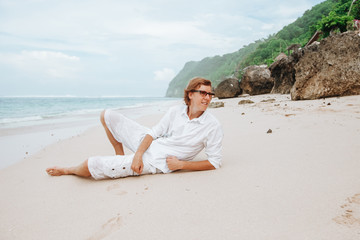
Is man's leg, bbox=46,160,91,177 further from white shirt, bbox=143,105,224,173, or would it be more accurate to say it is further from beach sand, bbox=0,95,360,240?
white shirt, bbox=143,105,224,173

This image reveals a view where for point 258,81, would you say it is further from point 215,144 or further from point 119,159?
point 119,159

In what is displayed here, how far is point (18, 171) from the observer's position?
330 centimetres

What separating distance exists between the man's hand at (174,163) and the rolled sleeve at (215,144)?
1.15 ft

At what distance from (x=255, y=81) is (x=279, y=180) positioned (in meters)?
15.9

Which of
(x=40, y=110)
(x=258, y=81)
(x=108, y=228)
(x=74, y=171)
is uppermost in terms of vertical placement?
(x=258, y=81)

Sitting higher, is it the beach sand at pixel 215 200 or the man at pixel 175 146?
the man at pixel 175 146

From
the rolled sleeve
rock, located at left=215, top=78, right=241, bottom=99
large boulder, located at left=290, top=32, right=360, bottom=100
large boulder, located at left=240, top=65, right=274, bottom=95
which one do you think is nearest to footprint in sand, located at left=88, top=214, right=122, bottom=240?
the rolled sleeve

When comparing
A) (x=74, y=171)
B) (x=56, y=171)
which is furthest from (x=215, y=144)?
(x=56, y=171)

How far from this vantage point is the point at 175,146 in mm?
2703

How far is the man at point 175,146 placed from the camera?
259 cm

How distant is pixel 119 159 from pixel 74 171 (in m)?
0.61

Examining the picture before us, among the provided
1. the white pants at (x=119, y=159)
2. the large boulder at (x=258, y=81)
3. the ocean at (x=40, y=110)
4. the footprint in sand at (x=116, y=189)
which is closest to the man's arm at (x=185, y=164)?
the white pants at (x=119, y=159)

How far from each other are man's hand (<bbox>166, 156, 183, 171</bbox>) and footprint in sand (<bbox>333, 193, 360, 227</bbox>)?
1.51 m

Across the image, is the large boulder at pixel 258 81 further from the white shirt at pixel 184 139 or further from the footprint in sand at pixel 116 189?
the footprint in sand at pixel 116 189
